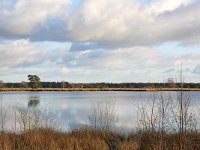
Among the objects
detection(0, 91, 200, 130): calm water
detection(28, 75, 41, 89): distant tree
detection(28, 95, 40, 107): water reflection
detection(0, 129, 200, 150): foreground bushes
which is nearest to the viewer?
detection(0, 129, 200, 150): foreground bushes

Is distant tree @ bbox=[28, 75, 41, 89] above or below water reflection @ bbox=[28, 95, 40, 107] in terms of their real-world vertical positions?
above

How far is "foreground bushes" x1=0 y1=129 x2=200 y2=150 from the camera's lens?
928 centimetres

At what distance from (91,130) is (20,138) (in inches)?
96.3

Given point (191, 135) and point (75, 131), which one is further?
point (75, 131)

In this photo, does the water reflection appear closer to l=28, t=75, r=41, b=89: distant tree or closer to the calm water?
the calm water

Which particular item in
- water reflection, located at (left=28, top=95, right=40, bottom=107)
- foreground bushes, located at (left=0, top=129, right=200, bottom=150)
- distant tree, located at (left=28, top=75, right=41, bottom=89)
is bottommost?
foreground bushes, located at (left=0, top=129, right=200, bottom=150)

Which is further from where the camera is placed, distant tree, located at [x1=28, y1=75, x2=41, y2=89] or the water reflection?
distant tree, located at [x1=28, y1=75, x2=41, y2=89]

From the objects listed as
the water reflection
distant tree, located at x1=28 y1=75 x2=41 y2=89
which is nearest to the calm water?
the water reflection

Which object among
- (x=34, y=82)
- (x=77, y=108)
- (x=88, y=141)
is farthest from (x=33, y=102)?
(x=34, y=82)

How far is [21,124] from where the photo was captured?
42.1 ft

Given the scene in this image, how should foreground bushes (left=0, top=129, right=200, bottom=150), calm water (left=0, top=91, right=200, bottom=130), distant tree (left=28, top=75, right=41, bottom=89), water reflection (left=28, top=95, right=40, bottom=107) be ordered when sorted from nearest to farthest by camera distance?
foreground bushes (left=0, top=129, right=200, bottom=150) → calm water (left=0, top=91, right=200, bottom=130) → water reflection (left=28, top=95, right=40, bottom=107) → distant tree (left=28, top=75, right=41, bottom=89)

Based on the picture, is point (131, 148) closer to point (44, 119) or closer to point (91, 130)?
point (91, 130)

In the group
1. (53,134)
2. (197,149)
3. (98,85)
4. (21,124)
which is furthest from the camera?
(98,85)

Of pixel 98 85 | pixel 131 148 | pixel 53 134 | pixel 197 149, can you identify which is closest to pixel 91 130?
pixel 53 134
